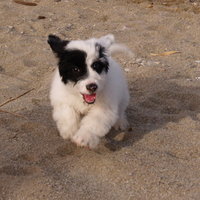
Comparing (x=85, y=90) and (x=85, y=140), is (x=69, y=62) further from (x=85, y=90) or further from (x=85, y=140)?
(x=85, y=140)

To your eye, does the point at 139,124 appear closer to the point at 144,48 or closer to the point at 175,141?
the point at 175,141

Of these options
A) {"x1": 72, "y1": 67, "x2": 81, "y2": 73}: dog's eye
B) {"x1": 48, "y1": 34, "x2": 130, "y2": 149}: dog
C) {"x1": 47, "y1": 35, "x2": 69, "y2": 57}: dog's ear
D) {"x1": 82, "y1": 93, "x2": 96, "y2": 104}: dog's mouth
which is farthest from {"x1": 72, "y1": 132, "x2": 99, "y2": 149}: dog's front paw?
{"x1": 47, "y1": 35, "x2": 69, "y2": 57}: dog's ear

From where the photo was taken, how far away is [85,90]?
13.0 feet

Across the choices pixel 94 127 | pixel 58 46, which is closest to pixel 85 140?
pixel 94 127

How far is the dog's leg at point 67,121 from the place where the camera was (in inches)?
169

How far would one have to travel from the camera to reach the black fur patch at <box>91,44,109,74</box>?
3.98m

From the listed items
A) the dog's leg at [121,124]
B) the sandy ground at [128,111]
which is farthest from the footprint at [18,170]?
the dog's leg at [121,124]

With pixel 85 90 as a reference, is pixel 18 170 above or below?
below

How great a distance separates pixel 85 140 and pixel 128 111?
143cm

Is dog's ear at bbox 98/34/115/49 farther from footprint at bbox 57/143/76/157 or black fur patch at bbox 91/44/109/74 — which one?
footprint at bbox 57/143/76/157

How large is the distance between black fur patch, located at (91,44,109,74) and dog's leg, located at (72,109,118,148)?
0.40 metres

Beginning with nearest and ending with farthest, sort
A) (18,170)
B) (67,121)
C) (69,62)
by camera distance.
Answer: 1. (18,170)
2. (69,62)
3. (67,121)

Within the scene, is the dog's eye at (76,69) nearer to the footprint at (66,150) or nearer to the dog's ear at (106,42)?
the dog's ear at (106,42)

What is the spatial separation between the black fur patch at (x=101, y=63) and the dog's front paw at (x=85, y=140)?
54 cm
